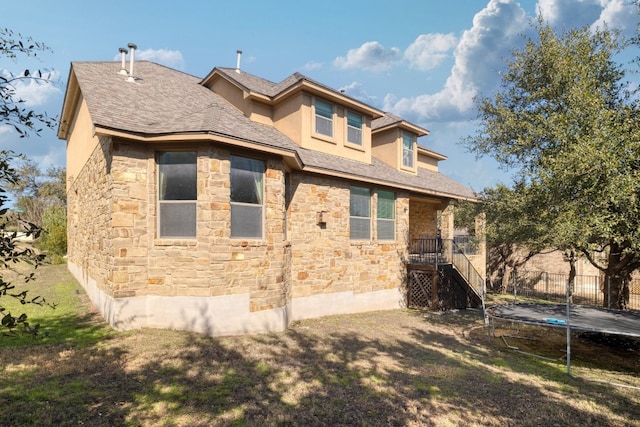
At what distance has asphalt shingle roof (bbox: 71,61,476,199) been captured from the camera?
8.21 metres

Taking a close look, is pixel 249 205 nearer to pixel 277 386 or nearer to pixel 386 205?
pixel 277 386

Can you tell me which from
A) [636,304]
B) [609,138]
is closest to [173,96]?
[609,138]

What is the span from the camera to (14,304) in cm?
1042

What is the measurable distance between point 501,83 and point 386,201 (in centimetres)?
577

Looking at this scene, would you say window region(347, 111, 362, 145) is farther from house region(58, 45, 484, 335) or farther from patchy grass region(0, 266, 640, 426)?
patchy grass region(0, 266, 640, 426)

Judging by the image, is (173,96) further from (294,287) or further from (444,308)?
(444,308)

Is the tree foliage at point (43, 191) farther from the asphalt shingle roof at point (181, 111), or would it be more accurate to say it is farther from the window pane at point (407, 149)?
the window pane at point (407, 149)

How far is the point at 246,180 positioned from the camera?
895 centimetres

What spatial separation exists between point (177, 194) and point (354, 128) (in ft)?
26.7

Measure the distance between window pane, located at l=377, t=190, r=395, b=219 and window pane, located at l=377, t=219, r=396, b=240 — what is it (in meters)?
0.20

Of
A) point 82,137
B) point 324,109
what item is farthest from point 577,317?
point 82,137

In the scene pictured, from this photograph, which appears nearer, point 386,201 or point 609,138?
point 609,138

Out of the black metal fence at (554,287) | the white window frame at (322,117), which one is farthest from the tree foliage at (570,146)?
the black metal fence at (554,287)

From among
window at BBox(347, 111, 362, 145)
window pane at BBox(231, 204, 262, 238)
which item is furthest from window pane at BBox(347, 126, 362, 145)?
window pane at BBox(231, 204, 262, 238)
